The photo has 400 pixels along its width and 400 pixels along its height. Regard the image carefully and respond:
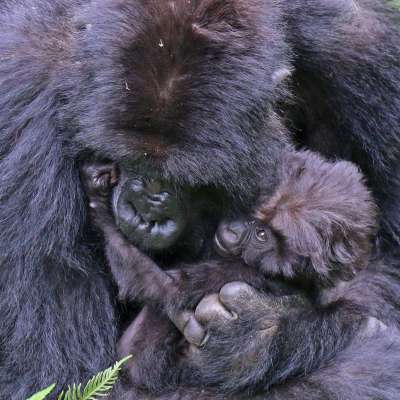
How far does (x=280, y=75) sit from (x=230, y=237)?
0.97m

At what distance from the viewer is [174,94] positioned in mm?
4234

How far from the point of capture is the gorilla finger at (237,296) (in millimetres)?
4672

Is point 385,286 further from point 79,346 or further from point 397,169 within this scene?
point 79,346

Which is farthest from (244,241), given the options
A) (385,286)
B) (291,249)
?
(385,286)

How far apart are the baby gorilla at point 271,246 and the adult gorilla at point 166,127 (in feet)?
0.40

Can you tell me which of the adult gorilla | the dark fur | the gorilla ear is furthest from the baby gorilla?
the gorilla ear

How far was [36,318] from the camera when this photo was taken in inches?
185

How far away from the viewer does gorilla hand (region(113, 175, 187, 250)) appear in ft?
15.0

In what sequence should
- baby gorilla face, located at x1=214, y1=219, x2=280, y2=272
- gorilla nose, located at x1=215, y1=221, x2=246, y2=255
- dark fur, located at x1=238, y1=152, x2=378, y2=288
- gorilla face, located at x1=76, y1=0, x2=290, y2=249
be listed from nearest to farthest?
gorilla face, located at x1=76, y1=0, x2=290, y2=249 < dark fur, located at x1=238, y1=152, x2=378, y2=288 < baby gorilla face, located at x1=214, y1=219, x2=280, y2=272 < gorilla nose, located at x1=215, y1=221, x2=246, y2=255

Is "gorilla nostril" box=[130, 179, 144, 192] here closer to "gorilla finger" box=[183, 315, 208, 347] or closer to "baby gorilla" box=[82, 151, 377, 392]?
"baby gorilla" box=[82, 151, 377, 392]

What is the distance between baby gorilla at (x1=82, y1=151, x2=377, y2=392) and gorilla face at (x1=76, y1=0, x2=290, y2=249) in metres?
0.19

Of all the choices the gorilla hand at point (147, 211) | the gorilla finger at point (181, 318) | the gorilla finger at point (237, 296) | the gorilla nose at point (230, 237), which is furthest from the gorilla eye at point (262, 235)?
the gorilla finger at point (181, 318)

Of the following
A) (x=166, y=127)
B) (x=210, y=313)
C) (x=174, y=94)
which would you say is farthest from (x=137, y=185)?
(x=210, y=313)

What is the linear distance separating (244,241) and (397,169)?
3.78 ft
